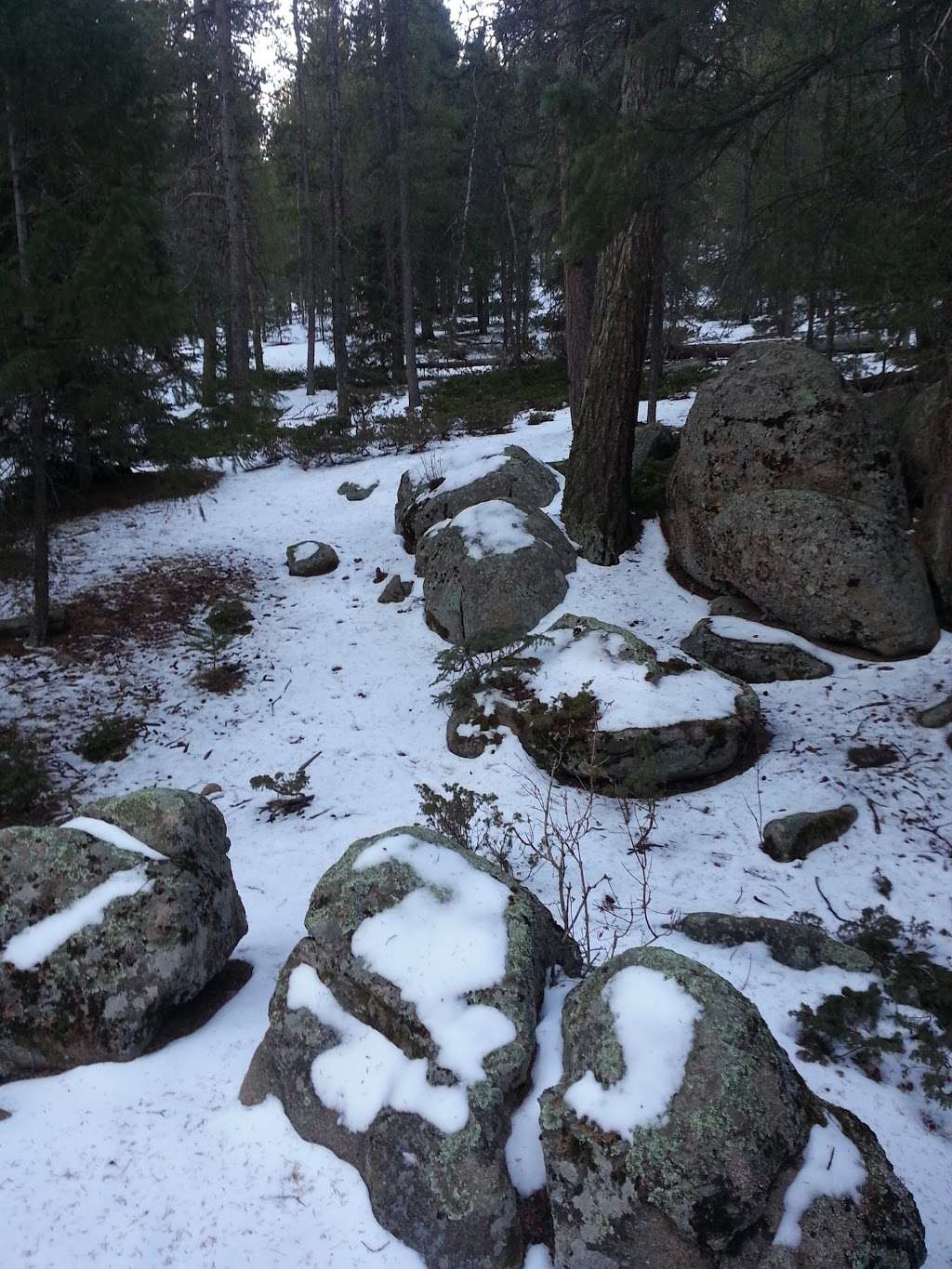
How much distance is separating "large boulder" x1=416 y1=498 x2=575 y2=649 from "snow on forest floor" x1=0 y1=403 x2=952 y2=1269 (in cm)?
35

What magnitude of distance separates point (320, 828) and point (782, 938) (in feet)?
11.3

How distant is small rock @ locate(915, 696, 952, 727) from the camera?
5855 mm

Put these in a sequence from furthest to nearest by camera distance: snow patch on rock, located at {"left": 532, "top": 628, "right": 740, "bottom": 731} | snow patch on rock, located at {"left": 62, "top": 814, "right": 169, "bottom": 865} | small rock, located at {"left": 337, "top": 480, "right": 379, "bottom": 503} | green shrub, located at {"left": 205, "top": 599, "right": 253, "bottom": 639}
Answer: small rock, located at {"left": 337, "top": 480, "right": 379, "bottom": 503} < green shrub, located at {"left": 205, "top": 599, "right": 253, "bottom": 639} < snow patch on rock, located at {"left": 532, "top": 628, "right": 740, "bottom": 731} < snow patch on rock, located at {"left": 62, "top": 814, "right": 169, "bottom": 865}

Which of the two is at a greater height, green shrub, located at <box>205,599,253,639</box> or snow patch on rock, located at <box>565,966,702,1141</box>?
snow patch on rock, located at <box>565,966,702,1141</box>

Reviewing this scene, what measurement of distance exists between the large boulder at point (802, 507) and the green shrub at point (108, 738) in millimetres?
6467

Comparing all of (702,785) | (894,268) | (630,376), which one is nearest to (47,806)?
(702,785)

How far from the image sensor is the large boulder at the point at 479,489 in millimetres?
10344

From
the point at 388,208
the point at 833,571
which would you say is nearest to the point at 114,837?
the point at 833,571

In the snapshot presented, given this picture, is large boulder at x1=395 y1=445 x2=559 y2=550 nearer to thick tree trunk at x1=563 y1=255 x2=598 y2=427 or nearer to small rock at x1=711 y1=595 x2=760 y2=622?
thick tree trunk at x1=563 y1=255 x2=598 y2=427

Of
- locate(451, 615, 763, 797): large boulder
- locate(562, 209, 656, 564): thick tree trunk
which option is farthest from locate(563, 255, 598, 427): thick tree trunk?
locate(451, 615, 763, 797): large boulder

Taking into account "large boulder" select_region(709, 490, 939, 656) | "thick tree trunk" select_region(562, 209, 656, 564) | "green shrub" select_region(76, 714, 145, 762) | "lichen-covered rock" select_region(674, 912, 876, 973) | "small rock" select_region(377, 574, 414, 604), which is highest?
"thick tree trunk" select_region(562, 209, 656, 564)

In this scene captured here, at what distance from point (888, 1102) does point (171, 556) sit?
10.7 meters

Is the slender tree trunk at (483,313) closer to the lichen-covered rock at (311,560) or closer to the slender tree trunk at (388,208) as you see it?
the slender tree trunk at (388,208)

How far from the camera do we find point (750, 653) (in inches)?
283
